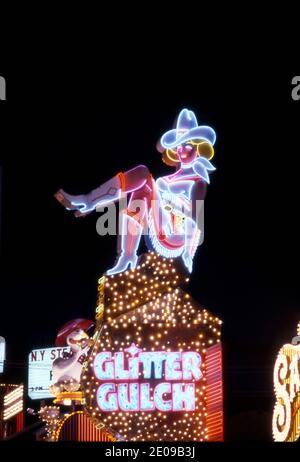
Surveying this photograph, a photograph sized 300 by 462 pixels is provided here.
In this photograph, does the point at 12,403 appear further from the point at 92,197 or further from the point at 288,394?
the point at 288,394

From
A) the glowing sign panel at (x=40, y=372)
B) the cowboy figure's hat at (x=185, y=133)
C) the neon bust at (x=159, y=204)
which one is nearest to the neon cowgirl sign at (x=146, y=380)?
the neon bust at (x=159, y=204)

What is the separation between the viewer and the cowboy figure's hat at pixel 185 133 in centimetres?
2181

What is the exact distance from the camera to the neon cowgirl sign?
1894 centimetres

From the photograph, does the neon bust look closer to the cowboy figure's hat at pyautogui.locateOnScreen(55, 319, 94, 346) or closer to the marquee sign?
the marquee sign

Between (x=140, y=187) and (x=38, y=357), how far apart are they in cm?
2506

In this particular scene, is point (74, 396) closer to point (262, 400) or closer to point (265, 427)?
point (265, 427)

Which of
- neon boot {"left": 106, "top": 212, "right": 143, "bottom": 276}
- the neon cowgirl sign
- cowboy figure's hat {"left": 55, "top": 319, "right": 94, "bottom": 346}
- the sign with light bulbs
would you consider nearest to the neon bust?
neon boot {"left": 106, "top": 212, "right": 143, "bottom": 276}

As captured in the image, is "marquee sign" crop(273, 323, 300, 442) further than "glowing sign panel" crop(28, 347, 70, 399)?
No

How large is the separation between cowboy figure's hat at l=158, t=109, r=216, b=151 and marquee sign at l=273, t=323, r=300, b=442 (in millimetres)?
5598

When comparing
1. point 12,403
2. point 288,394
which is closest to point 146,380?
point 288,394

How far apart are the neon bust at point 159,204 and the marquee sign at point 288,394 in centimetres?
316

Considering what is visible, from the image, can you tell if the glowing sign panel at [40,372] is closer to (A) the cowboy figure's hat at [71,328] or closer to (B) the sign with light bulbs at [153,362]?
(A) the cowboy figure's hat at [71,328]

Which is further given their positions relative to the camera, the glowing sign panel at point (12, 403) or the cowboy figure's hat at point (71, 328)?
the glowing sign panel at point (12, 403)
